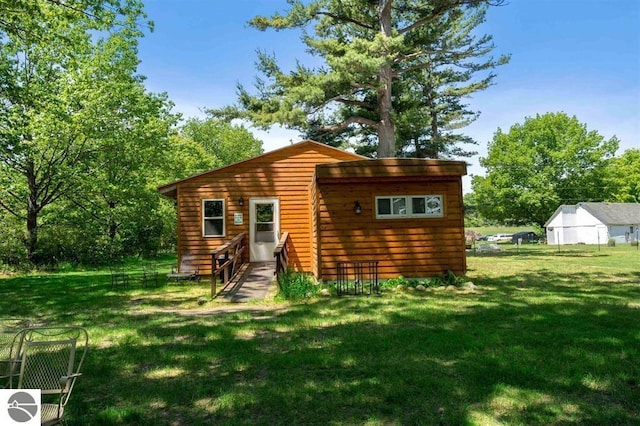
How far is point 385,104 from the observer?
57.9 ft

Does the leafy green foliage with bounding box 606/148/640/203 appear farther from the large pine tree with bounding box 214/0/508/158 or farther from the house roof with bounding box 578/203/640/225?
the large pine tree with bounding box 214/0/508/158

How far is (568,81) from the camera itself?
63.8 feet

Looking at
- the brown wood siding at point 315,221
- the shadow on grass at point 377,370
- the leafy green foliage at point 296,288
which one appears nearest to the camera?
the shadow on grass at point 377,370

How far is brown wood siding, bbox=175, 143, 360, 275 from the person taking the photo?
42.1ft

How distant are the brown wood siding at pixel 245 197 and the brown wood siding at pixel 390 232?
3077 millimetres

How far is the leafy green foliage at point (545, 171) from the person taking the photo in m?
41.2

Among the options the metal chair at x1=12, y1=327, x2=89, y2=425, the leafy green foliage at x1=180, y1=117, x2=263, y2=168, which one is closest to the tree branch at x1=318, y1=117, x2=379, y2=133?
the metal chair at x1=12, y1=327, x2=89, y2=425

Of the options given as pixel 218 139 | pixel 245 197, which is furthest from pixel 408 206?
pixel 218 139

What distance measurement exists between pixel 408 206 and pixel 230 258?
497 cm

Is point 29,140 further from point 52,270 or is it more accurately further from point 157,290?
point 157,290

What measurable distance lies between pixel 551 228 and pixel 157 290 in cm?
4446

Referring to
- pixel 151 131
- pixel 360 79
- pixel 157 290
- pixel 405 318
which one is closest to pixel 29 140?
pixel 151 131

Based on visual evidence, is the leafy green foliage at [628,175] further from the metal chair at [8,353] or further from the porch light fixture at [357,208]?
the metal chair at [8,353]

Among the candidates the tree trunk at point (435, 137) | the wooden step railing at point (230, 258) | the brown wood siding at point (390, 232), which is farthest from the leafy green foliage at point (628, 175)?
the wooden step railing at point (230, 258)
